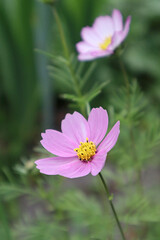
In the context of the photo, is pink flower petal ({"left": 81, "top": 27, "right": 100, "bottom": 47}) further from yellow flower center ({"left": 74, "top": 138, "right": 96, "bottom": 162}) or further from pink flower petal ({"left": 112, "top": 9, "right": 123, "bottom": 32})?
yellow flower center ({"left": 74, "top": 138, "right": 96, "bottom": 162})

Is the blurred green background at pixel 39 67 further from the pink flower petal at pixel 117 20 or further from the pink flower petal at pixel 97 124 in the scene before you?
the pink flower petal at pixel 97 124

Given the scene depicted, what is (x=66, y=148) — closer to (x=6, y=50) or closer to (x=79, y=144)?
(x=79, y=144)

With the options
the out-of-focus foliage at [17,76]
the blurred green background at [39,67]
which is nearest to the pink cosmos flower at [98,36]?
the blurred green background at [39,67]

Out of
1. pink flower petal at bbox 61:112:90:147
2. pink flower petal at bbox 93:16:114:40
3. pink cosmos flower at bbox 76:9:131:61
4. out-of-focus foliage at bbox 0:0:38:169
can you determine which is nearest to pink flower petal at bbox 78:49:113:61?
pink cosmos flower at bbox 76:9:131:61

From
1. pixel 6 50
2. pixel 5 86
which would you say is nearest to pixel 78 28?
pixel 6 50

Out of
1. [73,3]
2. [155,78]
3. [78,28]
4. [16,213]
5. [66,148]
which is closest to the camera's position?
[66,148]

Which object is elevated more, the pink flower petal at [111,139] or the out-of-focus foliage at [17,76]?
the out-of-focus foliage at [17,76]
